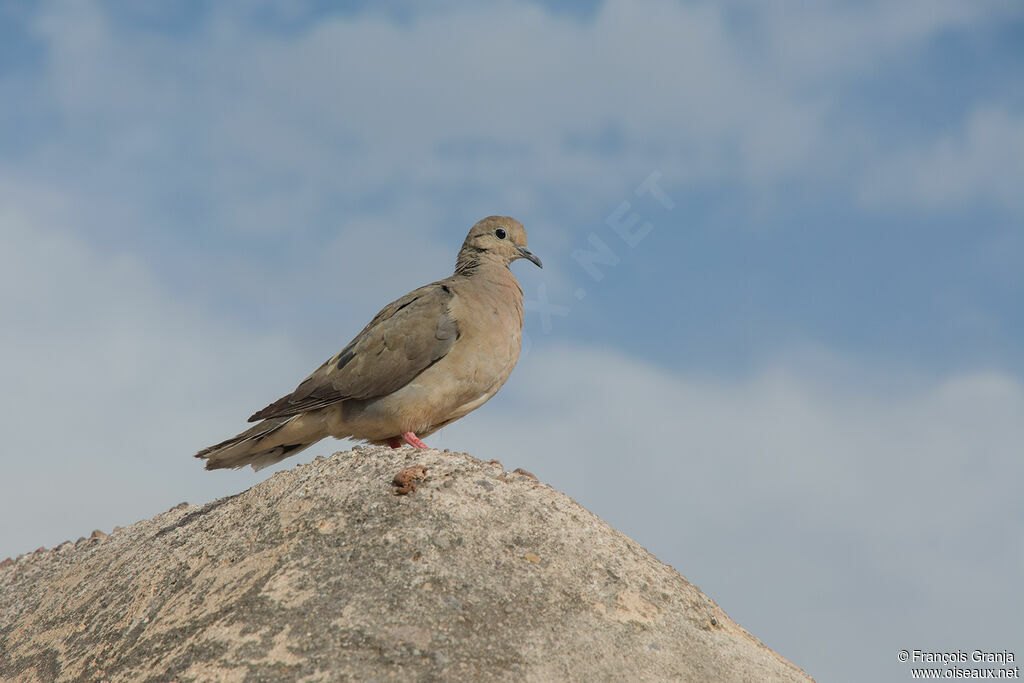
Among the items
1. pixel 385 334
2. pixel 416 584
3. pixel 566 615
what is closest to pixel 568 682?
pixel 566 615

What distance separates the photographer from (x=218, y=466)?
7.64 meters

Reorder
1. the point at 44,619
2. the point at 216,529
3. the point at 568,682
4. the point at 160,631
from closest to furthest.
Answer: the point at 568,682 < the point at 160,631 < the point at 216,529 < the point at 44,619

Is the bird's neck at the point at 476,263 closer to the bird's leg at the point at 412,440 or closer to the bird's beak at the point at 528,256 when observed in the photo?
the bird's beak at the point at 528,256

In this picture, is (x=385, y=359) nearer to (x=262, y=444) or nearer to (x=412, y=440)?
(x=412, y=440)

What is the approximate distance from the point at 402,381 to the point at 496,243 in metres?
1.97

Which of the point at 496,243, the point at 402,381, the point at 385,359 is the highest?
the point at 496,243

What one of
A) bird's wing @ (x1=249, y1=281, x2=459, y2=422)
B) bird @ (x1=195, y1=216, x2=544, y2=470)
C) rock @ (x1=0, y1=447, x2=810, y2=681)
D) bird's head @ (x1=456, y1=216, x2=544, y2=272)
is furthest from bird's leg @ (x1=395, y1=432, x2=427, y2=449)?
bird's head @ (x1=456, y1=216, x2=544, y2=272)

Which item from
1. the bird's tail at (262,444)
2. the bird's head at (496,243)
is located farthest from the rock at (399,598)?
the bird's head at (496,243)

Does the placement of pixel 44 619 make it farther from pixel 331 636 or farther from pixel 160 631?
pixel 331 636

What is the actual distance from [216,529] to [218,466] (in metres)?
1.10

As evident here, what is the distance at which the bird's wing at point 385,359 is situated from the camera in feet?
24.5

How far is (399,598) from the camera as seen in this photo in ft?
17.5

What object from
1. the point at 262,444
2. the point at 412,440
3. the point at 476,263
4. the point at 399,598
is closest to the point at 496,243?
the point at 476,263

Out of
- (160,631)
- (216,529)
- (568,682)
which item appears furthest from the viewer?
(216,529)
